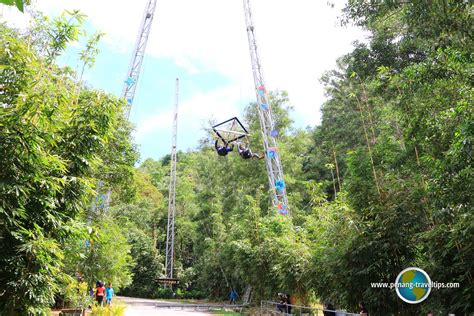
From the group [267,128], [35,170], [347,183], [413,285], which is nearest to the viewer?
[35,170]

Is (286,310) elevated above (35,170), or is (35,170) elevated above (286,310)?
(35,170)

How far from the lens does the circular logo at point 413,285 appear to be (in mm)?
4285

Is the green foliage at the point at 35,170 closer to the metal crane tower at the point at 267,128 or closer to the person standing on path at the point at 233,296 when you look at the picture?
the metal crane tower at the point at 267,128

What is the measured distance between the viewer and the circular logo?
4.29m

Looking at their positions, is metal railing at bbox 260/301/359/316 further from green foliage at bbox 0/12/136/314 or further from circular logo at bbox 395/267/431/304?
green foliage at bbox 0/12/136/314

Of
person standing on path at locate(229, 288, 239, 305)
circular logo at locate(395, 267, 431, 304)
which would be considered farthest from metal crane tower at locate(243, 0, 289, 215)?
circular logo at locate(395, 267, 431, 304)

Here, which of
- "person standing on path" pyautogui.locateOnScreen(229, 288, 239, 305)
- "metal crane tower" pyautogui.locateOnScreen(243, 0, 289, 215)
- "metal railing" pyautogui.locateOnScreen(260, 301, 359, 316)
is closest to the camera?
"metal railing" pyautogui.locateOnScreen(260, 301, 359, 316)

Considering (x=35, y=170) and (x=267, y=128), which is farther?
(x=267, y=128)

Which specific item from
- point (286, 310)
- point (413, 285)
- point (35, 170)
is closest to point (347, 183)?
point (413, 285)


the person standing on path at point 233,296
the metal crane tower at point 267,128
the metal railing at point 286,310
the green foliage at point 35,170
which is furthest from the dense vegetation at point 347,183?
the person standing on path at point 233,296

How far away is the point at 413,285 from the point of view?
4457 mm

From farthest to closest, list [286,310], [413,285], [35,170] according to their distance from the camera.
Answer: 1. [286,310]
2. [413,285]
3. [35,170]

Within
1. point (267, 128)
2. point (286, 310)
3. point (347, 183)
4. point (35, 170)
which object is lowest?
point (286, 310)

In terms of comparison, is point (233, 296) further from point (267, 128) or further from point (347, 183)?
point (347, 183)
